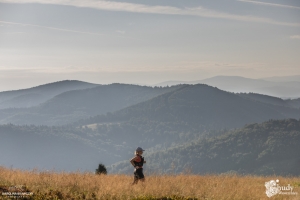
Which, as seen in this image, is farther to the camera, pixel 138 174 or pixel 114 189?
pixel 138 174

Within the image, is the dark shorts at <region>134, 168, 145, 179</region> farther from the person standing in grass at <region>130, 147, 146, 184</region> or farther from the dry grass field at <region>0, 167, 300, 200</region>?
the dry grass field at <region>0, 167, 300, 200</region>

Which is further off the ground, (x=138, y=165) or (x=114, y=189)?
(x=138, y=165)

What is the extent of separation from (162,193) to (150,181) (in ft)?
5.87

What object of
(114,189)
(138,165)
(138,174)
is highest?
(138,165)

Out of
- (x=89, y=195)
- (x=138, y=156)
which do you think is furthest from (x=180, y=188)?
(x=89, y=195)

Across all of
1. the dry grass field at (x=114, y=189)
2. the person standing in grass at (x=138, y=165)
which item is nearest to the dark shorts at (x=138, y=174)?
the person standing in grass at (x=138, y=165)

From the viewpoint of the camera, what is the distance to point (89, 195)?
33.1ft

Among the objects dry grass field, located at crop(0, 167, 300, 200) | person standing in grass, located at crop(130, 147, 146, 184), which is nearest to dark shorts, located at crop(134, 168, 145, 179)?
person standing in grass, located at crop(130, 147, 146, 184)

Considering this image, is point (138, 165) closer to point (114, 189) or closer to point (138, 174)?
point (138, 174)

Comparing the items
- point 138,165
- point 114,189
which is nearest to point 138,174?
point 138,165

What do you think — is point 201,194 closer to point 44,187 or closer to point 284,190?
point 284,190

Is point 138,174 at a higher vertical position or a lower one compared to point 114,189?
higher

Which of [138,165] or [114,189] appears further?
[138,165]

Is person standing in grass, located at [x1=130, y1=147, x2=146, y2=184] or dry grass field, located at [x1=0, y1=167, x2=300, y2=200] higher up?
person standing in grass, located at [x1=130, y1=147, x2=146, y2=184]
